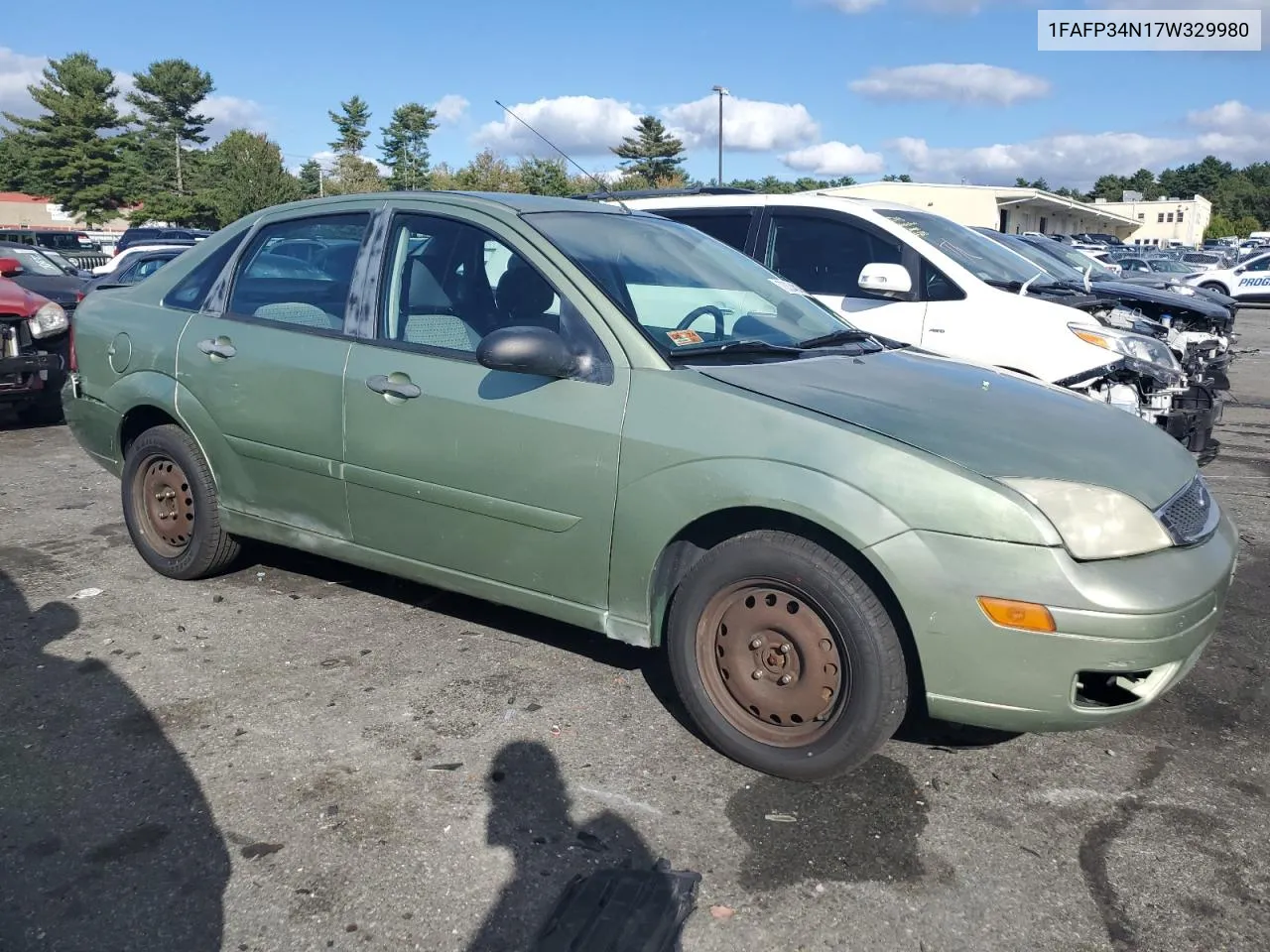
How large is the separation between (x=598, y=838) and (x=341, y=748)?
0.98m

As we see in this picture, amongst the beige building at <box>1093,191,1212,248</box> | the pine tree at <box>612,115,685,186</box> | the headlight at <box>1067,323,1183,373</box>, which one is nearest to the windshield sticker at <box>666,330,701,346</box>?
the headlight at <box>1067,323,1183,373</box>

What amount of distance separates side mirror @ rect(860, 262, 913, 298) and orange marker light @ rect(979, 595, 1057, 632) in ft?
13.2

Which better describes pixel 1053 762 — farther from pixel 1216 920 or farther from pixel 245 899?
pixel 245 899

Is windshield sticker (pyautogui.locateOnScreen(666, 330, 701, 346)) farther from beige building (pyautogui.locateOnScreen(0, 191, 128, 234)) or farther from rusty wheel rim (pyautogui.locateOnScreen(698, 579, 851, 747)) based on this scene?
beige building (pyautogui.locateOnScreen(0, 191, 128, 234))

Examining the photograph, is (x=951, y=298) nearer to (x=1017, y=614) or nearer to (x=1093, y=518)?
(x=1093, y=518)

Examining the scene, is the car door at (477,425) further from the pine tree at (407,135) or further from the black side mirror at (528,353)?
the pine tree at (407,135)

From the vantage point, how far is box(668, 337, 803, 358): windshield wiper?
351cm

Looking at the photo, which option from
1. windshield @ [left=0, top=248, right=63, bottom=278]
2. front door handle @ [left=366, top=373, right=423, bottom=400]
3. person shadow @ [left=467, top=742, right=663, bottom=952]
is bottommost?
person shadow @ [left=467, top=742, right=663, bottom=952]

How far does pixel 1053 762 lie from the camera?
338 centimetres

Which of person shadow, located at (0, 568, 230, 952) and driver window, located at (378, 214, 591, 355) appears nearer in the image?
person shadow, located at (0, 568, 230, 952)

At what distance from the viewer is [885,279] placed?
6504mm

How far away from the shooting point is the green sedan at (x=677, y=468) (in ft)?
9.39

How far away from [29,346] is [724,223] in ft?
18.1

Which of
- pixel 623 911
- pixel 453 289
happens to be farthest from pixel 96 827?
pixel 453 289
